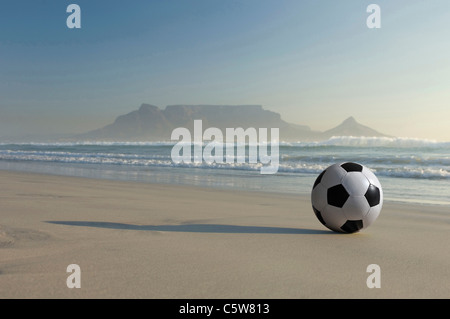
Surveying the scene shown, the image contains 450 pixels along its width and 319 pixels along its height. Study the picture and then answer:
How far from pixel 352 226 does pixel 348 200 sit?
30cm

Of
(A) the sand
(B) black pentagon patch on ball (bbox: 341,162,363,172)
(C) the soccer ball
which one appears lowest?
(A) the sand

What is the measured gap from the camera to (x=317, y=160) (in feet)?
81.8

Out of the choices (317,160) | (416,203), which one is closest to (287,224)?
(416,203)

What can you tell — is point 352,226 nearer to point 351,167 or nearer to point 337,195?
point 337,195

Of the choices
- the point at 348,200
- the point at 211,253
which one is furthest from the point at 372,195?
the point at 211,253

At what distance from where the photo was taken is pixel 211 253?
3.58m

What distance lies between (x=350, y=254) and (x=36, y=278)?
259 cm

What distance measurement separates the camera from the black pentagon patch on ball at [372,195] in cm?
462

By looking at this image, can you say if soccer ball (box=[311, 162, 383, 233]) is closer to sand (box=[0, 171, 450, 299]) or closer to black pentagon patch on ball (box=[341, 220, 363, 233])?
black pentagon patch on ball (box=[341, 220, 363, 233])

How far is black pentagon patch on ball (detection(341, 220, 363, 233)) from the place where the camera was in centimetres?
459

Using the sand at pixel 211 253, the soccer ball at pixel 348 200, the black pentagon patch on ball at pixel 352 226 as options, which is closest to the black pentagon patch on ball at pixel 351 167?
the soccer ball at pixel 348 200

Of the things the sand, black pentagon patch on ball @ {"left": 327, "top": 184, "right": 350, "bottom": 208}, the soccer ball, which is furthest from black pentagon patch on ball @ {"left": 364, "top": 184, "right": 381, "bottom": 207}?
the sand

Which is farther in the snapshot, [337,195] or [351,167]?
[351,167]
